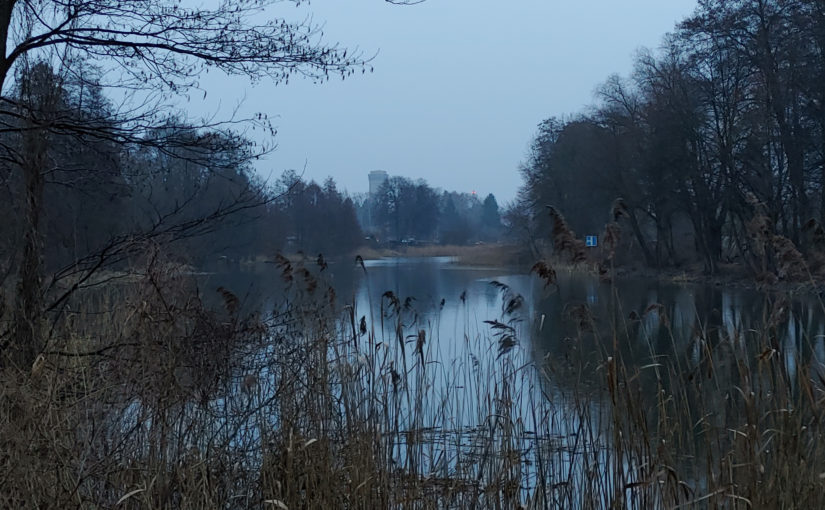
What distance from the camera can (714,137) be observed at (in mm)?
25719

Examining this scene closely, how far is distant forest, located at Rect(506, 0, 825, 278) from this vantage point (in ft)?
71.9

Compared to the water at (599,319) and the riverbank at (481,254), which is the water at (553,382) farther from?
the riverbank at (481,254)

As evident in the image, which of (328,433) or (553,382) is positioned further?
(553,382)

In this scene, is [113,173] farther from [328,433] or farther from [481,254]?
[481,254]

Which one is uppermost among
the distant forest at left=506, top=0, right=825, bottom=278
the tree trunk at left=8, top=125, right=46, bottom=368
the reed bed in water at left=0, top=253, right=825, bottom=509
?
the distant forest at left=506, top=0, right=825, bottom=278

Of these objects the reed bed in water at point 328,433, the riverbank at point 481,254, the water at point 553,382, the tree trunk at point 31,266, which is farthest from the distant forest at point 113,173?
the riverbank at point 481,254

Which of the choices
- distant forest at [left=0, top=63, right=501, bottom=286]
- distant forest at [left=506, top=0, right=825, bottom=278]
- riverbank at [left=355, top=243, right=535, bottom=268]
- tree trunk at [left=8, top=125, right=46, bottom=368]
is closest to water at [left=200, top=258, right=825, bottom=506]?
distant forest at [left=0, top=63, right=501, bottom=286]

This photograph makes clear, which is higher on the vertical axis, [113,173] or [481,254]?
[113,173]

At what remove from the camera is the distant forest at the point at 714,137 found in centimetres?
2191

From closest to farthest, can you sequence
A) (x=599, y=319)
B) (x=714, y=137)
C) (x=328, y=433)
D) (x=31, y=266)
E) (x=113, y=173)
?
(x=328, y=433) < (x=31, y=266) < (x=599, y=319) < (x=113, y=173) < (x=714, y=137)

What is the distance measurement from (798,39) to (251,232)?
50.3ft

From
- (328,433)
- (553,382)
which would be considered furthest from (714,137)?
(328,433)

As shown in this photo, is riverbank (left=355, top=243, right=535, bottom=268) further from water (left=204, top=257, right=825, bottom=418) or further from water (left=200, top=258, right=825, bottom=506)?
water (left=200, top=258, right=825, bottom=506)

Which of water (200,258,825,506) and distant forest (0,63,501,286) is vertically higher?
distant forest (0,63,501,286)
